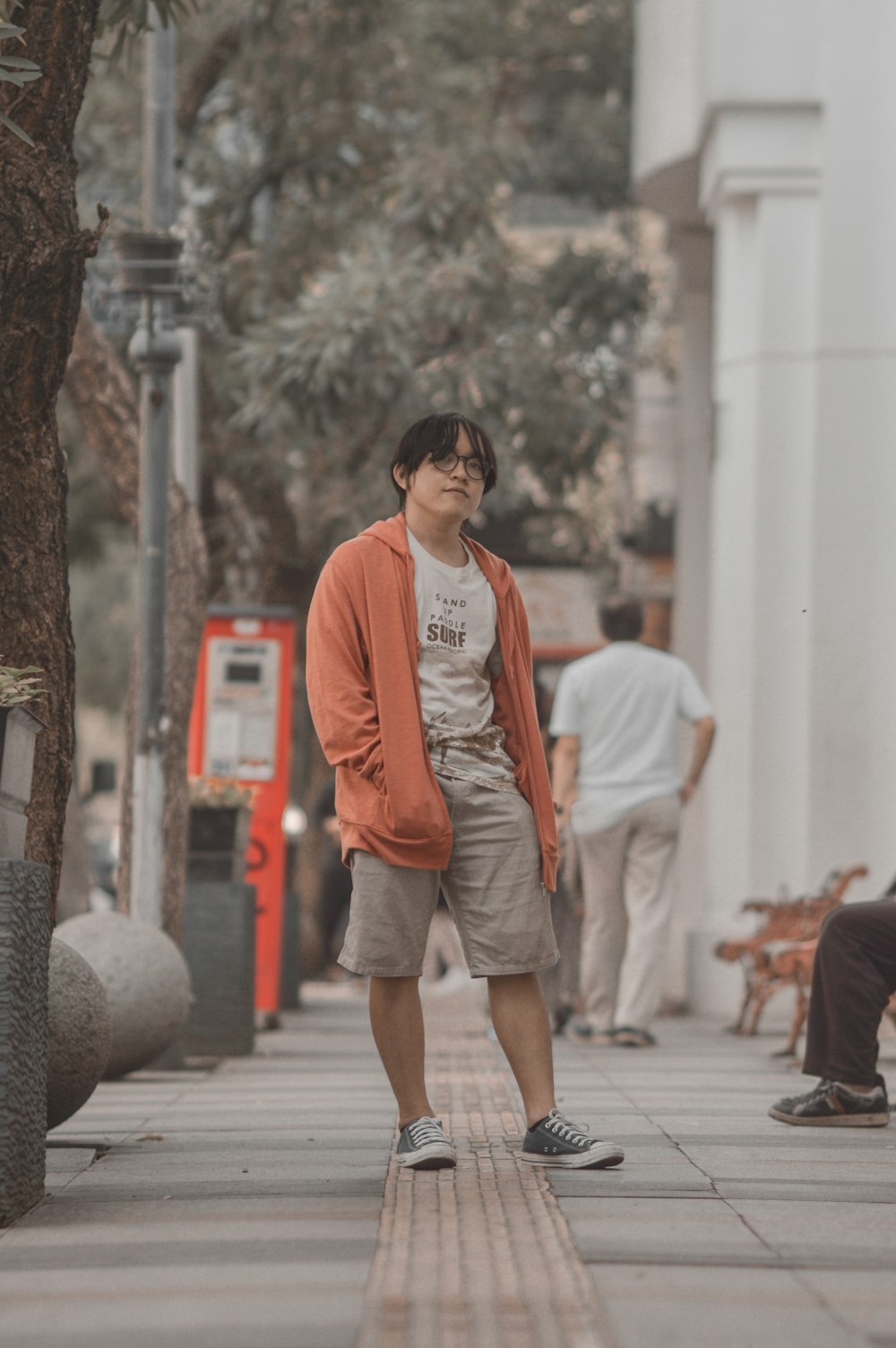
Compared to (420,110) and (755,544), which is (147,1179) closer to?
(755,544)

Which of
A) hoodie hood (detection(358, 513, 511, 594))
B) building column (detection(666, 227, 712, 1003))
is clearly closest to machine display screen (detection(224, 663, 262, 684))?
building column (detection(666, 227, 712, 1003))

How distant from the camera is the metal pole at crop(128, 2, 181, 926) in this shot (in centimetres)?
1002

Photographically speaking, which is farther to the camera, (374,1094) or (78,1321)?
(374,1094)

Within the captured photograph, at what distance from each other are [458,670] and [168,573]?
16.6 ft

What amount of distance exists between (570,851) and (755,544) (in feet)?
8.41

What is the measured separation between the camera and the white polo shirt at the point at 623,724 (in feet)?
33.9

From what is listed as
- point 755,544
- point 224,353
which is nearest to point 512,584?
point 755,544

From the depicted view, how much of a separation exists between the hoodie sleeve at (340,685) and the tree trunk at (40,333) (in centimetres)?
80

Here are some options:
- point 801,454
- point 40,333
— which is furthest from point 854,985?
point 801,454

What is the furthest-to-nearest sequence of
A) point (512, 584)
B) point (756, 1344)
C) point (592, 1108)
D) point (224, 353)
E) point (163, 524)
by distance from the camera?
point (224, 353)
point (163, 524)
point (592, 1108)
point (512, 584)
point (756, 1344)

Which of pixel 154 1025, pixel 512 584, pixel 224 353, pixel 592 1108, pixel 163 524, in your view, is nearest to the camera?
pixel 512 584

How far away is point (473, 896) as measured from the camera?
5.62 meters

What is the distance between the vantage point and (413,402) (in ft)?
52.7

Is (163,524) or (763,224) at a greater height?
(763,224)
